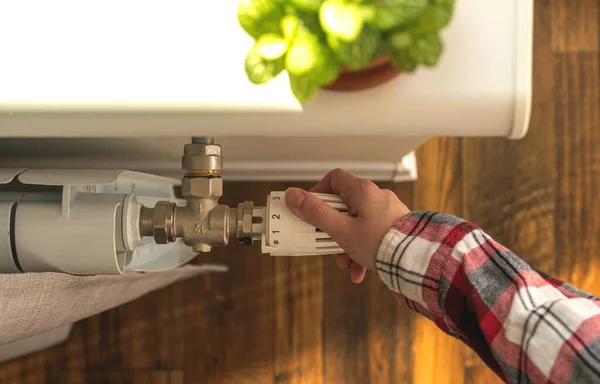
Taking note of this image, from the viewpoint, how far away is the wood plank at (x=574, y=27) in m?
0.85

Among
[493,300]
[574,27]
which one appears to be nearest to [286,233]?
[493,300]

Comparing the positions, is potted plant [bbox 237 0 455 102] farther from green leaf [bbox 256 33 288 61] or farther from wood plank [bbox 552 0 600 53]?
wood plank [bbox 552 0 600 53]

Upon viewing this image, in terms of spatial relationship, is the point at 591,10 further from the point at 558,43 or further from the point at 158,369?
the point at 158,369

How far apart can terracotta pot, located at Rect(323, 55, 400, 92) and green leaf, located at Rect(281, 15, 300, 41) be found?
3 cm

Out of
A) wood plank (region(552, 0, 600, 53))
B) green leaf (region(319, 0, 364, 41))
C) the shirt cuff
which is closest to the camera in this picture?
green leaf (region(319, 0, 364, 41))

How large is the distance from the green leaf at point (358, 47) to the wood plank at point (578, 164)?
2.46ft

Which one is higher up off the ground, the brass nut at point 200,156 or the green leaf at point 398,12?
the green leaf at point 398,12

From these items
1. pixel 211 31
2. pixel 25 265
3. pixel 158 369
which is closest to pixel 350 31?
pixel 211 31

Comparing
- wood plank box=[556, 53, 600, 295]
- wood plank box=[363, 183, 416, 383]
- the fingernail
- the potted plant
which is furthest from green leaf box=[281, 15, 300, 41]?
wood plank box=[556, 53, 600, 295]

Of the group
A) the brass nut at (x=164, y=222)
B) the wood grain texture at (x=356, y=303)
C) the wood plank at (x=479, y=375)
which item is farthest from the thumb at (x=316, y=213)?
the wood plank at (x=479, y=375)

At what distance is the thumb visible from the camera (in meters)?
0.39

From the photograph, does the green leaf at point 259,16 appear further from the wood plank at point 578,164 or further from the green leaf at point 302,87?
the wood plank at point 578,164

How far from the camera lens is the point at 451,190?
2.81 feet

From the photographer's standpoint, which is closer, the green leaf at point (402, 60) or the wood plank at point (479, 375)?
the green leaf at point (402, 60)
